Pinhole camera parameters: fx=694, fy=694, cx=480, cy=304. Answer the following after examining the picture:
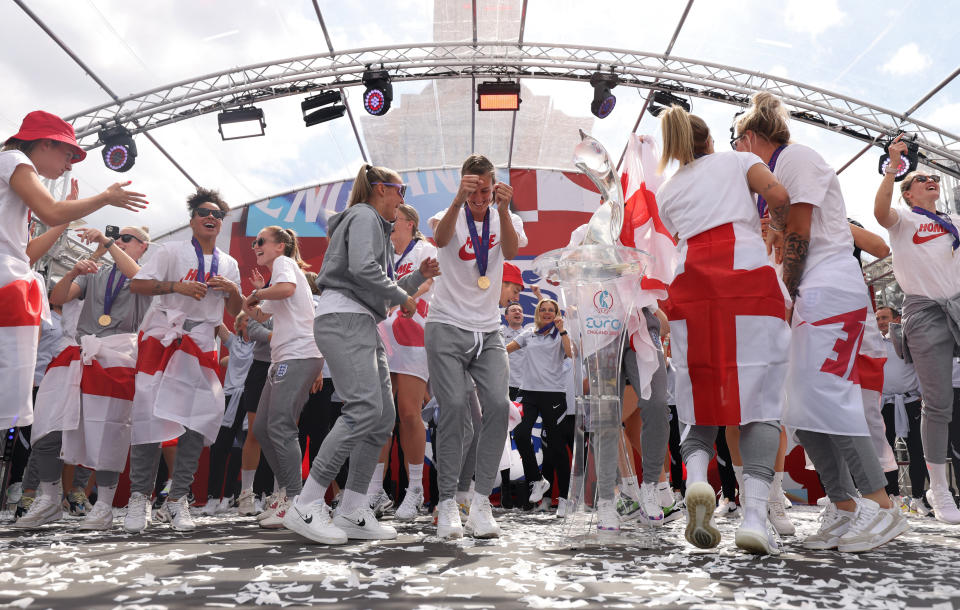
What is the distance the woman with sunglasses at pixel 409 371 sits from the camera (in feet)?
15.1

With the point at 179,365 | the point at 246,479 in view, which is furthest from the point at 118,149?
the point at 179,365

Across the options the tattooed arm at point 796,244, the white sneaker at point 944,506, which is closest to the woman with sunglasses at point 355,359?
the tattooed arm at point 796,244

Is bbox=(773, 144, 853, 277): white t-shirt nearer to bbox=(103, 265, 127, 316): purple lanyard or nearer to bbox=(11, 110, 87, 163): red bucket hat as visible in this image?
bbox=(11, 110, 87, 163): red bucket hat

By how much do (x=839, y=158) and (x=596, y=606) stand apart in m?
9.99

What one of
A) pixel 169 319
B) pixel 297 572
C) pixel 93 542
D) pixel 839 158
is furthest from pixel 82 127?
pixel 839 158

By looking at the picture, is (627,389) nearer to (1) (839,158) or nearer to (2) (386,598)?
(2) (386,598)

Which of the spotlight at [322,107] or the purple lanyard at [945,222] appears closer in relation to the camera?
the purple lanyard at [945,222]

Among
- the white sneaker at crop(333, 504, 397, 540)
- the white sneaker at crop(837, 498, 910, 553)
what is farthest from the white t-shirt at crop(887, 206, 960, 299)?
the white sneaker at crop(333, 504, 397, 540)

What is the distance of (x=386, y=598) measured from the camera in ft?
5.89

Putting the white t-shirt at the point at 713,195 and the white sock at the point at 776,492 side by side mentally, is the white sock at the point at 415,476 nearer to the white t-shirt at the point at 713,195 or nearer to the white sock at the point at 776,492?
the white sock at the point at 776,492

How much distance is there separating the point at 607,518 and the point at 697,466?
517mm

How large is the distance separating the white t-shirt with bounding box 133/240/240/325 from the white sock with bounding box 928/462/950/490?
4.37 m

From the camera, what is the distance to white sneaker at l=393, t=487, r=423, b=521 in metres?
4.40

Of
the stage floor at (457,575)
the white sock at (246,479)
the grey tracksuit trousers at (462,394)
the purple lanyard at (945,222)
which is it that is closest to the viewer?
the stage floor at (457,575)
